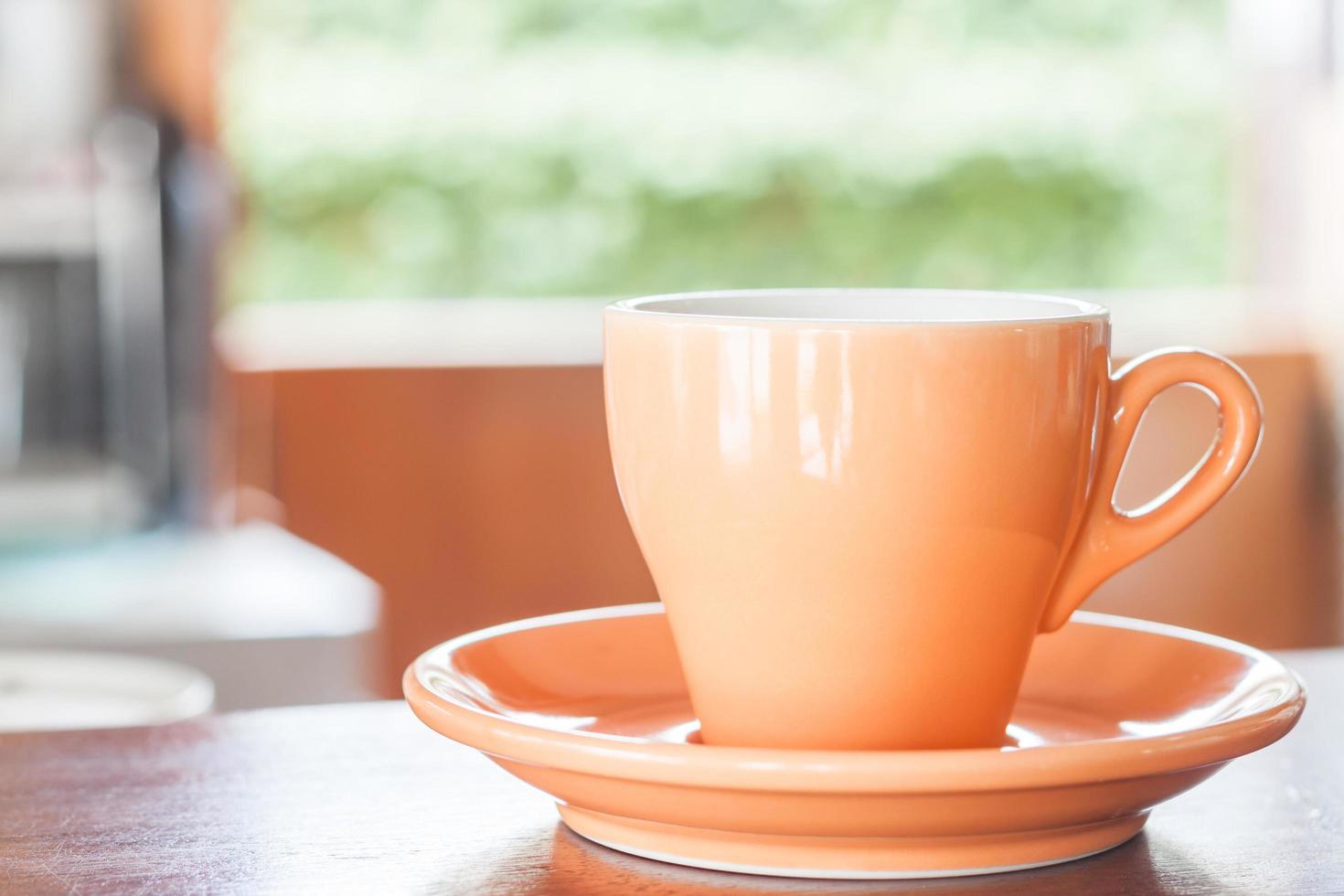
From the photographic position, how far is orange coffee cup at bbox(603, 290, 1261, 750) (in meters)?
0.30

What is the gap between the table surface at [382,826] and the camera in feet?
0.94

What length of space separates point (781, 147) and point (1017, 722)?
11.0 feet

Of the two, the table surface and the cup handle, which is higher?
the cup handle

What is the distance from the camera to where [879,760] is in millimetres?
271

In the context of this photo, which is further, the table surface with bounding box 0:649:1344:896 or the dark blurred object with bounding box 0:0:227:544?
the dark blurred object with bounding box 0:0:227:544

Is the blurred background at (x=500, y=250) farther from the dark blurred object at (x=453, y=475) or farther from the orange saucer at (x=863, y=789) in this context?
the orange saucer at (x=863, y=789)

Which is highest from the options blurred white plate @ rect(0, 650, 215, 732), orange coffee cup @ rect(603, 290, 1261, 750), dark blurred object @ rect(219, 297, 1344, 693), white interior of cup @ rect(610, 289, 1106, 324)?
white interior of cup @ rect(610, 289, 1106, 324)

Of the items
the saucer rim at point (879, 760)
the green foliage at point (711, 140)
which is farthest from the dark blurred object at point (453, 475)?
the saucer rim at point (879, 760)

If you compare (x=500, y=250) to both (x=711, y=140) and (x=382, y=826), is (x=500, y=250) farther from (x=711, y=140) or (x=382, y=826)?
(x=382, y=826)

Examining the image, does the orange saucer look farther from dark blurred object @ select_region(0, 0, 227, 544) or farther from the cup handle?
dark blurred object @ select_region(0, 0, 227, 544)

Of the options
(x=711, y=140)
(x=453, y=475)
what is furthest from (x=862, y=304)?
(x=711, y=140)

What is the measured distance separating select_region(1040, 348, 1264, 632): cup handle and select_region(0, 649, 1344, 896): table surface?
0.18ft

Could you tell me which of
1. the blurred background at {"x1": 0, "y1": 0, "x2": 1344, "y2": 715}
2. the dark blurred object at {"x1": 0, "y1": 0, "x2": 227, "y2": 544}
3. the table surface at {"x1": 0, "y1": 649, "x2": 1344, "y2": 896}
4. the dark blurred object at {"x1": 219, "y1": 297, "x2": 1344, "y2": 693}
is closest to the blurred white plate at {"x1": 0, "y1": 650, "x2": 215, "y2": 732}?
the table surface at {"x1": 0, "y1": 649, "x2": 1344, "y2": 896}

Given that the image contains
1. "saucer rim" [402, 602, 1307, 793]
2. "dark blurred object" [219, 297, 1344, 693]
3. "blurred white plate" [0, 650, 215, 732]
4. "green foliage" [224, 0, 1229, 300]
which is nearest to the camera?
"saucer rim" [402, 602, 1307, 793]
